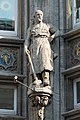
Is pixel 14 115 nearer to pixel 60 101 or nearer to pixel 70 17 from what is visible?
pixel 60 101

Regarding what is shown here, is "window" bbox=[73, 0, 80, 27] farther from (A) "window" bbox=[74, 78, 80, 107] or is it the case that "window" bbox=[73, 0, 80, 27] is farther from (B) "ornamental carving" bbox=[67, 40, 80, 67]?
(A) "window" bbox=[74, 78, 80, 107]

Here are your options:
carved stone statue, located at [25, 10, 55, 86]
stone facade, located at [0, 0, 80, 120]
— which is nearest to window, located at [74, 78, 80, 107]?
stone facade, located at [0, 0, 80, 120]

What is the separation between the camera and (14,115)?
2402 cm

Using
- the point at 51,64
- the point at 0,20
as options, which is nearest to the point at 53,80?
the point at 51,64

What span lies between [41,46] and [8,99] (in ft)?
5.29

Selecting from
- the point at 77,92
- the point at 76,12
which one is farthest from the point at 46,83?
the point at 76,12

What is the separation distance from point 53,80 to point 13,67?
1.17 meters

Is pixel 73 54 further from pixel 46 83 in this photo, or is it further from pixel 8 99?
pixel 8 99

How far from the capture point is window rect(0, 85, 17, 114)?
24.2 m

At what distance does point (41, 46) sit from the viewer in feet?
77.9

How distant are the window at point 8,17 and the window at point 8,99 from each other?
1390mm

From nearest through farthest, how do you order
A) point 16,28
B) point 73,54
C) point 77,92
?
point 77,92 < point 73,54 < point 16,28

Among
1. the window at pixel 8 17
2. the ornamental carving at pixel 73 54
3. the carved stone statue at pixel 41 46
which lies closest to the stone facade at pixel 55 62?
the ornamental carving at pixel 73 54

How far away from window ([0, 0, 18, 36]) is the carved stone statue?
0.96 metres
